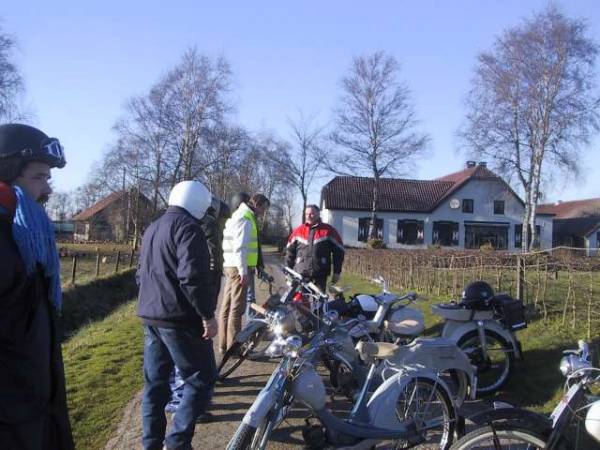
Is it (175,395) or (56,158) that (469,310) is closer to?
(175,395)

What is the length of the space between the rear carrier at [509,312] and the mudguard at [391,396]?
1.71 meters

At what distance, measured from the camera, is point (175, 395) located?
5250 mm

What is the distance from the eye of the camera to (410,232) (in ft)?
155

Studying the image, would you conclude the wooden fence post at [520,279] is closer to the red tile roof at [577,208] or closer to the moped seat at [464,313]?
the moped seat at [464,313]

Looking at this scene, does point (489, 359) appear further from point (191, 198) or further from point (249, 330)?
point (191, 198)

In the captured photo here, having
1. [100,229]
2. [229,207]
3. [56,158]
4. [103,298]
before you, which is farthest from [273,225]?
[56,158]

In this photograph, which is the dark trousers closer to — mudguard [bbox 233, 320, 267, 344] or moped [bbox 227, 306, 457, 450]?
mudguard [bbox 233, 320, 267, 344]

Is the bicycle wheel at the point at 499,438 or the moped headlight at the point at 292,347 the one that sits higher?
the moped headlight at the point at 292,347

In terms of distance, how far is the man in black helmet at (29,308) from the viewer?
1.88 metres

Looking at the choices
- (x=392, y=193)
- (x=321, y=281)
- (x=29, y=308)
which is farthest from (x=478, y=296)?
(x=392, y=193)

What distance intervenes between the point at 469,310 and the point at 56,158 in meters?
4.28

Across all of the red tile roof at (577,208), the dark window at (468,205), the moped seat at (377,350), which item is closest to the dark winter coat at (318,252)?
the moped seat at (377,350)

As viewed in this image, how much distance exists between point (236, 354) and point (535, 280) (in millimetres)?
A: 4647

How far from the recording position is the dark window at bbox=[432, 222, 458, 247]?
4709 cm
